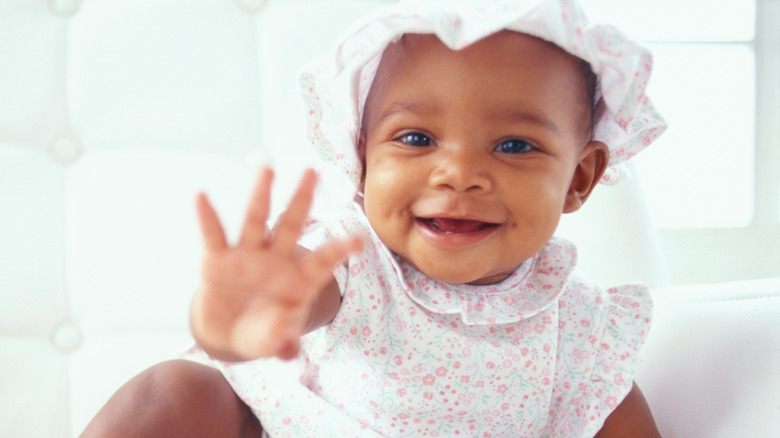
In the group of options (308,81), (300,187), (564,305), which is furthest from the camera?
(564,305)

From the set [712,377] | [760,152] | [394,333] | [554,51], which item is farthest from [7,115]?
[760,152]

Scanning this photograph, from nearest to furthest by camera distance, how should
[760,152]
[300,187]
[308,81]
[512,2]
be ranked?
[300,187] → [512,2] → [308,81] → [760,152]

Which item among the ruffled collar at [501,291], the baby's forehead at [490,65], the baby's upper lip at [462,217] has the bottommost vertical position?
the ruffled collar at [501,291]

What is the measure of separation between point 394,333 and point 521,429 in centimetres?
19

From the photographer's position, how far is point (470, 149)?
678 mm

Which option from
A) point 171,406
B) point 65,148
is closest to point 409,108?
point 171,406

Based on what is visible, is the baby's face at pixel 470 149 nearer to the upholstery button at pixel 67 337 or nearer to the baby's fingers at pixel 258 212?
the baby's fingers at pixel 258 212

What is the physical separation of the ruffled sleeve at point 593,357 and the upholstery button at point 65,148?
2.06 feet

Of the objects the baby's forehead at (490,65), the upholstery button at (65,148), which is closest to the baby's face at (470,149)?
the baby's forehead at (490,65)

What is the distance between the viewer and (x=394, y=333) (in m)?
0.75

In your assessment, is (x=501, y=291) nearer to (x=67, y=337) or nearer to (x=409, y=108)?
(x=409, y=108)

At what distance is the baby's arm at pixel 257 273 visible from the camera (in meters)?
0.48

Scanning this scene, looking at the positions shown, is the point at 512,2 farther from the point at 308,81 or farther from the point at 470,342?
the point at 470,342

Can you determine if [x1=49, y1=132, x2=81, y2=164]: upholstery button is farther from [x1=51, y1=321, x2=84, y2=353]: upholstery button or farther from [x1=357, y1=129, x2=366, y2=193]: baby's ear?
[x1=357, y1=129, x2=366, y2=193]: baby's ear
